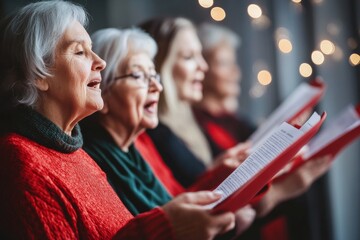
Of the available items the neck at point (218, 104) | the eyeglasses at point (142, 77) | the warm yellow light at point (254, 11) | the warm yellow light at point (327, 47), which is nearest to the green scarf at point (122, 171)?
the eyeglasses at point (142, 77)

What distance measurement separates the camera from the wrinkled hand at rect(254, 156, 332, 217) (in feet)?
4.74

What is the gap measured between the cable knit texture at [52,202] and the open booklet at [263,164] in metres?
0.12

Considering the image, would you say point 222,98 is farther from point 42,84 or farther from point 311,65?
point 42,84

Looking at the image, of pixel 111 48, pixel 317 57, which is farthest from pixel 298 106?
pixel 317 57

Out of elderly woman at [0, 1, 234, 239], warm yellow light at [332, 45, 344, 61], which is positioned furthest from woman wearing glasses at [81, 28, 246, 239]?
warm yellow light at [332, 45, 344, 61]

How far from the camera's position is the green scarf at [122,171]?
3.37ft

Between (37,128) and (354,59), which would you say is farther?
(354,59)

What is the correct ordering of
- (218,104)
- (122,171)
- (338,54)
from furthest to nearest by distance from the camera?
(338,54) → (218,104) → (122,171)

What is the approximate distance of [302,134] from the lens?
86cm

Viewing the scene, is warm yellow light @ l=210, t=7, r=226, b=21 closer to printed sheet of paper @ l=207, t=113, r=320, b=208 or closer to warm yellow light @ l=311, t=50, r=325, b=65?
warm yellow light @ l=311, t=50, r=325, b=65

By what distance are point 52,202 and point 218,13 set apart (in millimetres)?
1243

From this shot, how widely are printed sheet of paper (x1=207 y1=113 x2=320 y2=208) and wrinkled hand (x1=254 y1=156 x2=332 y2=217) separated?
564 millimetres

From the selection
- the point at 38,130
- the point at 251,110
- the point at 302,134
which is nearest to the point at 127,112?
the point at 38,130

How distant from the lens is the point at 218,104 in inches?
77.1
